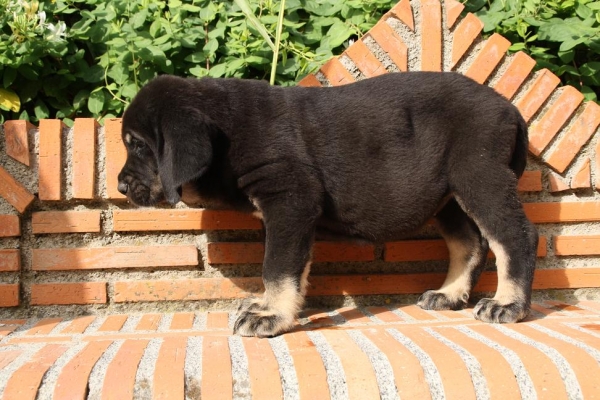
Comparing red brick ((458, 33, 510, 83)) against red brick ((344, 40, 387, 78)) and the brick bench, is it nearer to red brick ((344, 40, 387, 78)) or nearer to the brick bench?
the brick bench

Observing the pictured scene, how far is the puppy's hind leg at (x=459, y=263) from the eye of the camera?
3732mm

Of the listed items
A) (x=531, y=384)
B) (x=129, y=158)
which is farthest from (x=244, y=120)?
(x=531, y=384)

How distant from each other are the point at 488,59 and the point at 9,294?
3.14 meters

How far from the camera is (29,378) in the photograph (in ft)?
8.20

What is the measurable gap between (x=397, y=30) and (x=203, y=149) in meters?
1.61

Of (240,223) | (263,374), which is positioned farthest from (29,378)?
(240,223)

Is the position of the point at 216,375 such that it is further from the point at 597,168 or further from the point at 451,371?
the point at 597,168

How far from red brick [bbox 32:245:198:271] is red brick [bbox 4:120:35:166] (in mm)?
537

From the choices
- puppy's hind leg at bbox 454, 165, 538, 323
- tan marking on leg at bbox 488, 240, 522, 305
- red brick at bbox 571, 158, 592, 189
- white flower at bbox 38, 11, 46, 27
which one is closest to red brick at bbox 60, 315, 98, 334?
white flower at bbox 38, 11, 46, 27

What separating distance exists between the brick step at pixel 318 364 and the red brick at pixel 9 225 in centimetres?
72

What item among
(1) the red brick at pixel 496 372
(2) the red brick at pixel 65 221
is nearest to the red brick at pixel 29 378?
(2) the red brick at pixel 65 221

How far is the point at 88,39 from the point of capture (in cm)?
436

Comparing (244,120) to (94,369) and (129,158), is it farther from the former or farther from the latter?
(94,369)

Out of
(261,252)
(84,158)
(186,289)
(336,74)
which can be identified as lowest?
(186,289)
